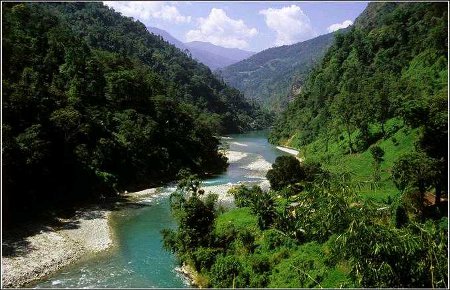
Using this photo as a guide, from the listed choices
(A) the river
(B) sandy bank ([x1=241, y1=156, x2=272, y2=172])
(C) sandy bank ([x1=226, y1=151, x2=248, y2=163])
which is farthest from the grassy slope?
(C) sandy bank ([x1=226, y1=151, x2=248, y2=163])

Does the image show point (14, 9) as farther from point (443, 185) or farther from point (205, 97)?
point (205, 97)

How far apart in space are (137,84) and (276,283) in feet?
155

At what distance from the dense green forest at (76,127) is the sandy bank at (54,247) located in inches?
153

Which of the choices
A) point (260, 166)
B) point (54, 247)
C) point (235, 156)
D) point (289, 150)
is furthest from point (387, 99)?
point (54, 247)

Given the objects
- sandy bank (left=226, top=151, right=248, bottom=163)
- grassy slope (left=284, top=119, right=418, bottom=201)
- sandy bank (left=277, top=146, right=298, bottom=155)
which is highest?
grassy slope (left=284, top=119, right=418, bottom=201)

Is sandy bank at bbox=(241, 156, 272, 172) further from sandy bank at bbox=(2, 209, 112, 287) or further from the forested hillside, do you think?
sandy bank at bbox=(2, 209, 112, 287)

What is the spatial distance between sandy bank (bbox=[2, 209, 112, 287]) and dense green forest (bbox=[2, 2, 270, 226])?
3879 millimetres

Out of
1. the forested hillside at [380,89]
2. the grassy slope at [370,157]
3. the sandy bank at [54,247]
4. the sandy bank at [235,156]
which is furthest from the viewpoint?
the sandy bank at [235,156]

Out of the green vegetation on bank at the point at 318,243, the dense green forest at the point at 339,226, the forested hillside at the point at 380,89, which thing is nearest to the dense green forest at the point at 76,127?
the dense green forest at the point at 339,226

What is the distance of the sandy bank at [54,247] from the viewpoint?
82.4ft

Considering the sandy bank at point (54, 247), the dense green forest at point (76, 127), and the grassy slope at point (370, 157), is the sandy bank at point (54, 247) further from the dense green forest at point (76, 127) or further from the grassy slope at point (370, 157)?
the grassy slope at point (370, 157)

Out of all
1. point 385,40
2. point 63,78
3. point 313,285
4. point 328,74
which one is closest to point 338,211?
point 313,285

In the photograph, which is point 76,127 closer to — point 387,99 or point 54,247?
point 54,247

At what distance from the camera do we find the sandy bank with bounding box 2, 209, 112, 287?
25.1 meters
